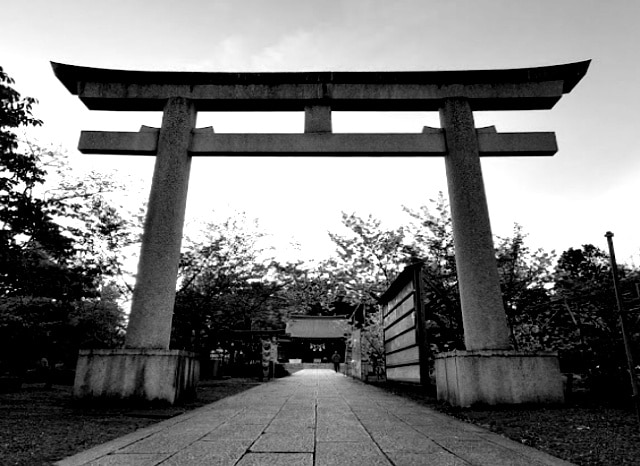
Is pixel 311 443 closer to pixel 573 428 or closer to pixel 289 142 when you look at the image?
pixel 573 428

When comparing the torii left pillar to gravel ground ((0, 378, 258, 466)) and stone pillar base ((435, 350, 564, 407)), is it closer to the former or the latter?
gravel ground ((0, 378, 258, 466))

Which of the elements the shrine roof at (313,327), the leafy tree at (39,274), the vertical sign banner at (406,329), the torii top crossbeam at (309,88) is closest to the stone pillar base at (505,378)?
the vertical sign banner at (406,329)

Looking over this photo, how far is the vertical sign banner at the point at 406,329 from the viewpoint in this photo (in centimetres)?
820

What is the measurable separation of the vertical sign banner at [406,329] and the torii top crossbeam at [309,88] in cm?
360

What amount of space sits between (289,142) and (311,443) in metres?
5.41

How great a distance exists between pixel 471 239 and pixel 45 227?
10.7 metres

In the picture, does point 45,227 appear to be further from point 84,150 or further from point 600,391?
point 600,391

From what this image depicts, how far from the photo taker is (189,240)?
15.3 m

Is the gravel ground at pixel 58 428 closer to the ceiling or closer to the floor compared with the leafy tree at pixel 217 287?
closer to the floor

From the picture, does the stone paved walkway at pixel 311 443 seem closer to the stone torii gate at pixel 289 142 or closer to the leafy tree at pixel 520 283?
the stone torii gate at pixel 289 142

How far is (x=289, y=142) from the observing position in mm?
7398

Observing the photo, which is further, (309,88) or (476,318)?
(309,88)

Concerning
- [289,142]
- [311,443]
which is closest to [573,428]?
[311,443]

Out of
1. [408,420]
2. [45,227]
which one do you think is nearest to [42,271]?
[45,227]
